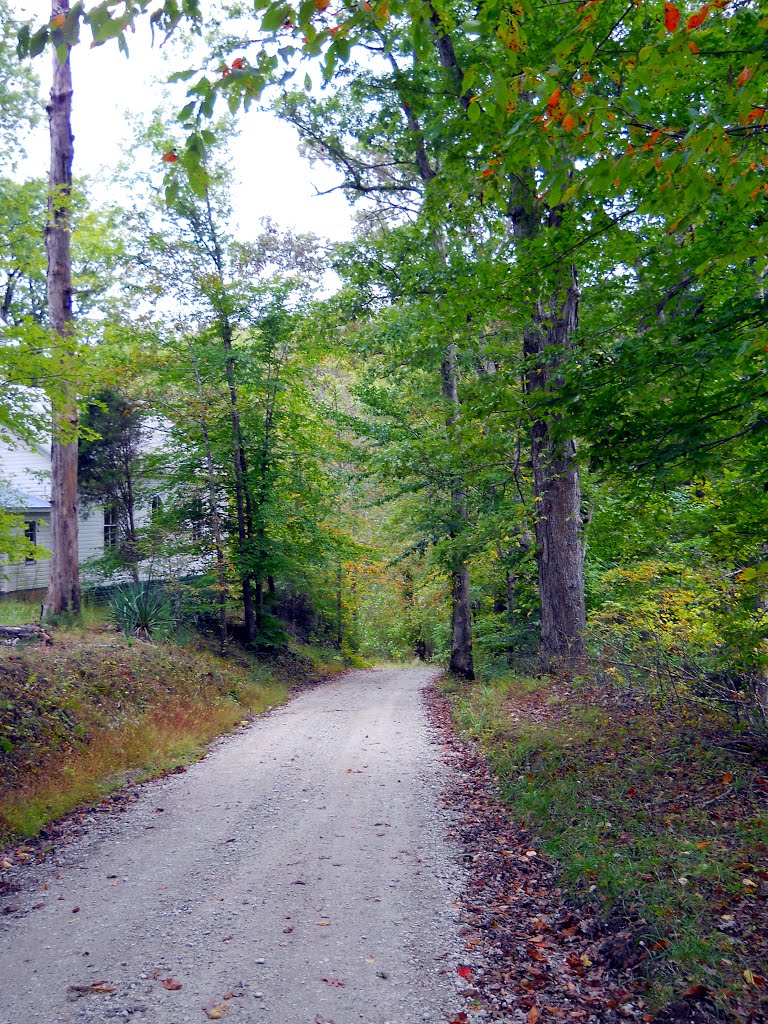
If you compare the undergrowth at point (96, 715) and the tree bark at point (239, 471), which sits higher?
the tree bark at point (239, 471)

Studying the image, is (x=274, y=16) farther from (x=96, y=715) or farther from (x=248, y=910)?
(x=96, y=715)

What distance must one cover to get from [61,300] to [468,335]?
8540 millimetres

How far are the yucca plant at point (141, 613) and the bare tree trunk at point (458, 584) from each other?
7005mm

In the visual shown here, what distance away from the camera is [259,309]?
63.0 ft

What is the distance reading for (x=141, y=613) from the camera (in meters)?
15.9

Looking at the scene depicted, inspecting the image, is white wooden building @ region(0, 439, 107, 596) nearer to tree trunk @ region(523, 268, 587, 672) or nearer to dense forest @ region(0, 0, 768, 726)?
dense forest @ region(0, 0, 768, 726)

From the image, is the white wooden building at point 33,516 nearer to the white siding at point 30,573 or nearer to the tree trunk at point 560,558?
the white siding at point 30,573

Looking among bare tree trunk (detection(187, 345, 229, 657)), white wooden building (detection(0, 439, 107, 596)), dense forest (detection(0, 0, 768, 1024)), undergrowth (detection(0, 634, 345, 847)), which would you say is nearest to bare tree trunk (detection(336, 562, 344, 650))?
dense forest (detection(0, 0, 768, 1024))

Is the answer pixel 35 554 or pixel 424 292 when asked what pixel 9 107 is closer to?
pixel 424 292

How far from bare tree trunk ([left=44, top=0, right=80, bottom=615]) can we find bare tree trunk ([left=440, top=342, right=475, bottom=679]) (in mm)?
8559

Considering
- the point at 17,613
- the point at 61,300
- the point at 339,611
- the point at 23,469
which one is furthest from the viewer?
the point at 339,611

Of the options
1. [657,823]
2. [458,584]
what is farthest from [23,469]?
[657,823]

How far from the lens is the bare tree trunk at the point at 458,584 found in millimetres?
18469

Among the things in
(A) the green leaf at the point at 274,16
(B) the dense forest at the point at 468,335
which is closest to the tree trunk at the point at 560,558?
(B) the dense forest at the point at 468,335
